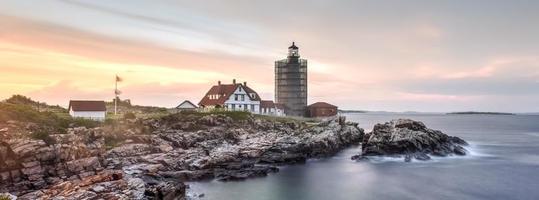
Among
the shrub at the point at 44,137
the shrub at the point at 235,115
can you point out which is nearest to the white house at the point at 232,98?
the shrub at the point at 235,115

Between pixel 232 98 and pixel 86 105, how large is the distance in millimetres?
29030

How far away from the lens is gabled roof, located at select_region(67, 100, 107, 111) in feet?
175

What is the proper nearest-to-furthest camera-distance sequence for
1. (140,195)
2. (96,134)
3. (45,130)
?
(140,195)
(45,130)
(96,134)

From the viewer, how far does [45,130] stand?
3838cm

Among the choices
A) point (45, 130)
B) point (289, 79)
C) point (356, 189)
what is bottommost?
point (356, 189)

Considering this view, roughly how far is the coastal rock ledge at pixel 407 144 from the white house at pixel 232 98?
28.1 meters

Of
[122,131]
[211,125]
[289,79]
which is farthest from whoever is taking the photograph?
[289,79]

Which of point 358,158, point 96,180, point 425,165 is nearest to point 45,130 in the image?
point 96,180

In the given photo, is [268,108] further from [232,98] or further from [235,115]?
[235,115]

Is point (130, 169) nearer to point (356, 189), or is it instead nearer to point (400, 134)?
point (356, 189)

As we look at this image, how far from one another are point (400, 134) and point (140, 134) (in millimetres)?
30940

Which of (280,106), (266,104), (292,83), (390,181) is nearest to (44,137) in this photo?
(390,181)

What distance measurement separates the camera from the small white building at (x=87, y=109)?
5291cm

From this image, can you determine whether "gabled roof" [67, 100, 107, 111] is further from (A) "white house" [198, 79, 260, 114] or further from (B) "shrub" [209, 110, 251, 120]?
(A) "white house" [198, 79, 260, 114]
